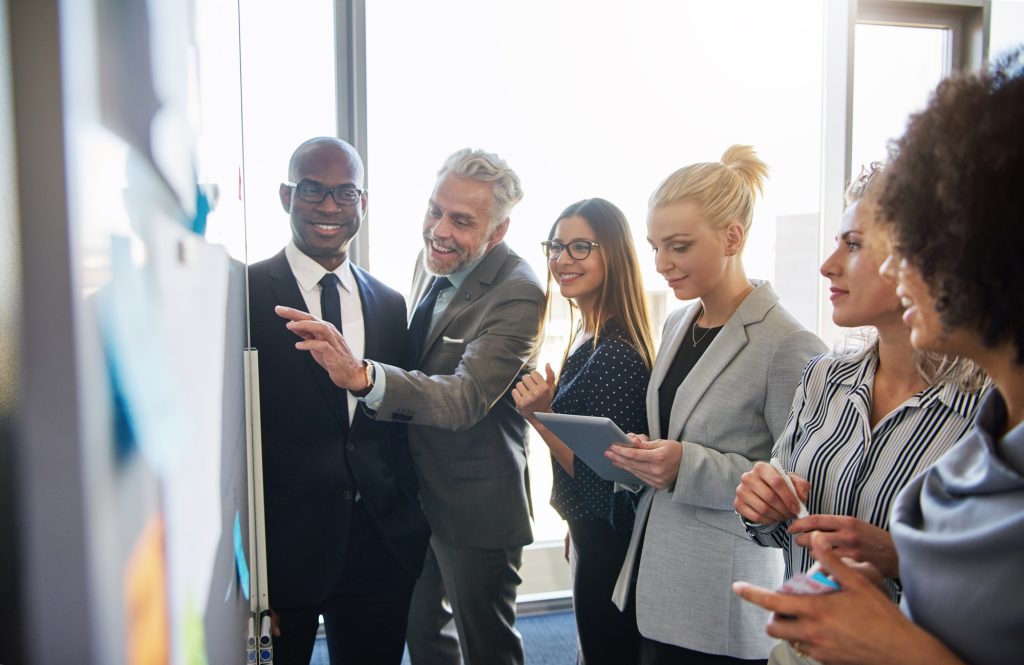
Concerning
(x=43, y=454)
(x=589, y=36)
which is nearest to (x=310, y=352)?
(x=43, y=454)

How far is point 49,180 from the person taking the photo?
32 centimetres

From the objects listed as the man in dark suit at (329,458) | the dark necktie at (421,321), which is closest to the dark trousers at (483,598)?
the man in dark suit at (329,458)

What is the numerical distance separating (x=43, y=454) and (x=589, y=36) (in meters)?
2.82

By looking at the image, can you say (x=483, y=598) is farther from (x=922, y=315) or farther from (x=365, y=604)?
(x=922, y=315)

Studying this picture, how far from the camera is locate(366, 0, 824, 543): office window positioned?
2584 mm

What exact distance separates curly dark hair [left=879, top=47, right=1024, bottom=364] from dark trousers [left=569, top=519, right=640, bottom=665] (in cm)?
110

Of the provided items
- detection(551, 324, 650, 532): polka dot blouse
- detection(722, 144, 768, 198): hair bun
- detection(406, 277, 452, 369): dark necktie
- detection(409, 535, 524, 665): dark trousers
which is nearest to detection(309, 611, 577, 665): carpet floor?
detection(409, 535, 524, 665): dark trousers

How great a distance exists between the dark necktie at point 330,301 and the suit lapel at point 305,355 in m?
0.04

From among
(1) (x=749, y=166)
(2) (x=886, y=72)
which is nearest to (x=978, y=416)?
(1) (x=749, y=166)

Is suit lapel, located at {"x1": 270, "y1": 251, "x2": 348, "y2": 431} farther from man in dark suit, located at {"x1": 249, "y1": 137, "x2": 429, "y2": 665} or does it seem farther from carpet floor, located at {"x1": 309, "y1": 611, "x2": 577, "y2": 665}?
carpet floor, located at {"x1": 309, "y1": 611, "x2": 577, "y2": 665}

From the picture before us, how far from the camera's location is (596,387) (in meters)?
1.66

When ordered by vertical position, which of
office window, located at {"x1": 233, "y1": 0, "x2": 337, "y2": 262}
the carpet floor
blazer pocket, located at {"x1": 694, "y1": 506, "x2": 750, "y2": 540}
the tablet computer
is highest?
office window, located at {"x1": 233, "y1": 0, "x2": 337, "y2": 262}

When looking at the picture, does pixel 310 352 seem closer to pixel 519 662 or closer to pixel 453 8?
pixel 519 662

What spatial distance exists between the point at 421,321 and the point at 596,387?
0.52m
